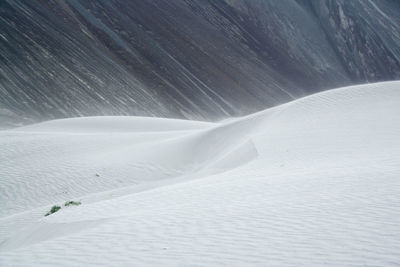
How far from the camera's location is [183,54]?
51.3m

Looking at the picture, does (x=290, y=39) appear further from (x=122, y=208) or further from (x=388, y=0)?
(x=122, y=208)

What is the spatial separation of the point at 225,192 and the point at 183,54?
Result: 146 feet

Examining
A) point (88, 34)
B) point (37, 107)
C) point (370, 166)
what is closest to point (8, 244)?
point (370, 166)

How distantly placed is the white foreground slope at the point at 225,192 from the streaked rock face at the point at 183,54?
16.8 metres

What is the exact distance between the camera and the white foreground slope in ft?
15.5

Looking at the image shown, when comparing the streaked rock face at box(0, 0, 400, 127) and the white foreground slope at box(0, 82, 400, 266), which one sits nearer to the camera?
the white foreground slope at box(0, 82, 400, 266)

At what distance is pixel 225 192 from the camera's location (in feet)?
26.7

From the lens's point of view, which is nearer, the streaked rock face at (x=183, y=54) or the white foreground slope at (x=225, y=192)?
the white foreground slope at (x=225, y=192)

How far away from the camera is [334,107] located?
16.8 metres

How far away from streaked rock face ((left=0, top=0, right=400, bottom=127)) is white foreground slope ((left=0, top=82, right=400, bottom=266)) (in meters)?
16.8

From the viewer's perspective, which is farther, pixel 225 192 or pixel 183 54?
pixel 183 54

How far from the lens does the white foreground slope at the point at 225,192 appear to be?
4730 millimetres

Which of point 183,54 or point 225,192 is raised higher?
point 183,54

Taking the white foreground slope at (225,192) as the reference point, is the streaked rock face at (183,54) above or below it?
above
